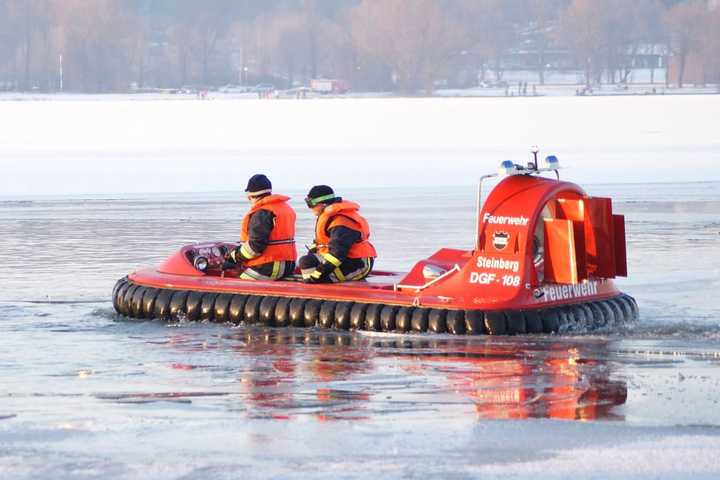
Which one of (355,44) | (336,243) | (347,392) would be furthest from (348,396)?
(355,44)

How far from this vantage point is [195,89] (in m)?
87.1

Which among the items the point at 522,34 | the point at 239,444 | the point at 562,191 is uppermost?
the point at 522,34

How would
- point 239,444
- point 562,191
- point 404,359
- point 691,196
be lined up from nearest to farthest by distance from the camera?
1. point 239,444
2. point 404,359
3. point 562,191
4. point 691,196

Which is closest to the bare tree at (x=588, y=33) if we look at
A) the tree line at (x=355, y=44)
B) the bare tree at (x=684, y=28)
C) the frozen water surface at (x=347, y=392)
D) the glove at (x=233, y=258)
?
the tree line at (x=355, y=44)

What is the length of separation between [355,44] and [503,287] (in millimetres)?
81374

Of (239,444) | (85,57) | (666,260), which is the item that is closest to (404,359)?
(239,444)

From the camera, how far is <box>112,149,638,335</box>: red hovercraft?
841cm

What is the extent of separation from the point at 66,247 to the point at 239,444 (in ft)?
25.8

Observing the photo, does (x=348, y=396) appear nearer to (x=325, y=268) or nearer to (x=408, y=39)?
(x=325, y=268)

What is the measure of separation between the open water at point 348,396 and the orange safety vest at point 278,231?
0.51 metres

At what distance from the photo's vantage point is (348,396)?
668cm

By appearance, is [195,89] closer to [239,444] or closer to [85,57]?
[85,57]

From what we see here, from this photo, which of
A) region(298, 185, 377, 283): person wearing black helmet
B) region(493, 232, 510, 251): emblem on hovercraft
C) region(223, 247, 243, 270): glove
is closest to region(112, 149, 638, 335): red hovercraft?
region(493, 232, 510, 251): emblem on hovercraft

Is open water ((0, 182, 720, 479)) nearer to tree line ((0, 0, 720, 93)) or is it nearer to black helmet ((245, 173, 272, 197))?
black helmet ((245, 173, 272, 197))
